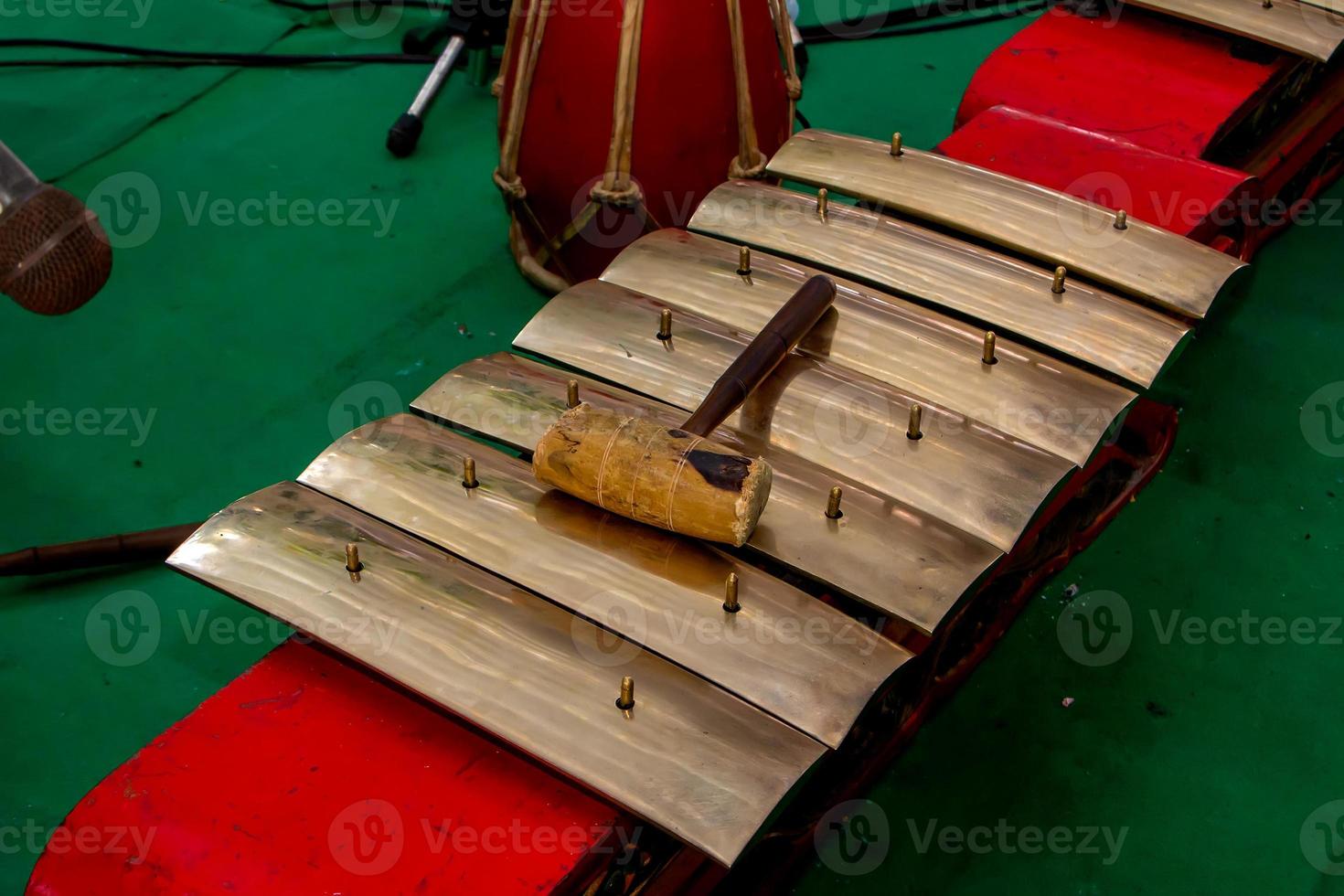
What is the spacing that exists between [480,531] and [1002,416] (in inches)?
33.4

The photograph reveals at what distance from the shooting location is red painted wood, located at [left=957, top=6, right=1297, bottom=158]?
288 cm

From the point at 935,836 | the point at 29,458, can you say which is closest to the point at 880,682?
the point at 935,836

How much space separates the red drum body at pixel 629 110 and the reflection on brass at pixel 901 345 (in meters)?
0.67

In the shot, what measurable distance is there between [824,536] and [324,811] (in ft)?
2.54

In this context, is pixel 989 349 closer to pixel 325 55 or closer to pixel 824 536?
pixel 824 536

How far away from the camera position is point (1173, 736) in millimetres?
2473

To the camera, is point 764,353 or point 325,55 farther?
point 325,55

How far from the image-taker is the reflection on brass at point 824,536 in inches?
72.4

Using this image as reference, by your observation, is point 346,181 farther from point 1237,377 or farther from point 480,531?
point 1237,377

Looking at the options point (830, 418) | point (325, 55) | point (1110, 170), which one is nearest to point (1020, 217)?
point (1110, 170)

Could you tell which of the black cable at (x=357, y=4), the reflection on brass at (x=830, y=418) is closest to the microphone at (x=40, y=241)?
the reflection on brass at (x=830, y=418)

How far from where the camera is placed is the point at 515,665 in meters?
1.74

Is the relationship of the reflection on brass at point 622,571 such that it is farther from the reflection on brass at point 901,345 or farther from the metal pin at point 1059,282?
the metal pin at point 1059,282

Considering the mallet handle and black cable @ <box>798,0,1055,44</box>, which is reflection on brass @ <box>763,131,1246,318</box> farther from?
black cable @ <box>798,0,1055,44</box>
